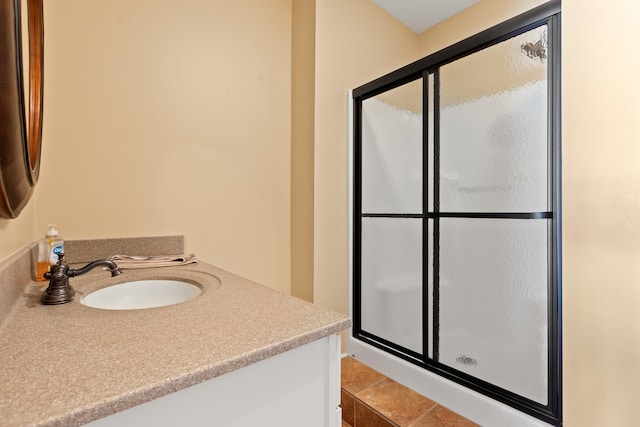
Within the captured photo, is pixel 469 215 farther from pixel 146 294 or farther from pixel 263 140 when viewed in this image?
pixel 146 294

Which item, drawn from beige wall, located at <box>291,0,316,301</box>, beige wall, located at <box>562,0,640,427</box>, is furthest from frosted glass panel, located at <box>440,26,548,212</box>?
beige wall, located at <box>291,0,316,301</box>

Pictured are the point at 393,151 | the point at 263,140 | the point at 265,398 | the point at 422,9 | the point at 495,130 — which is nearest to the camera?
the point at 265,398

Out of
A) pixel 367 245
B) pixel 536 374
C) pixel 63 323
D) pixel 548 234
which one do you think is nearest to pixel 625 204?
pixel 548 234

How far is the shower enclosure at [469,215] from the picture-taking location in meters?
1.25

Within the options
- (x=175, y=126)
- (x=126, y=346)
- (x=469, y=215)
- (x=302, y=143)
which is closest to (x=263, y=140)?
(x=302, y=143)

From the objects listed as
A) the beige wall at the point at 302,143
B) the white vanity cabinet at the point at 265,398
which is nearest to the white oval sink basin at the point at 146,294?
the white vanity cabinet at the point at 265,398

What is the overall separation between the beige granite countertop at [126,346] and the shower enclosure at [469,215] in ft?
3.42

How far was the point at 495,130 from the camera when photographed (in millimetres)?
1430

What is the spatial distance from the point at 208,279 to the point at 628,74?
54.7 inches

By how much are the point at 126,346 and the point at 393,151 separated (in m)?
1.68

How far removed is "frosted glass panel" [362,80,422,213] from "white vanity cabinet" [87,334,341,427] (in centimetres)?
127

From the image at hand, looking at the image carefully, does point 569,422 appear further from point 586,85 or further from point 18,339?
point 18,339

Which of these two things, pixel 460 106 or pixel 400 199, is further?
pixel 400 199

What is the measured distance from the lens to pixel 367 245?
199 cm
